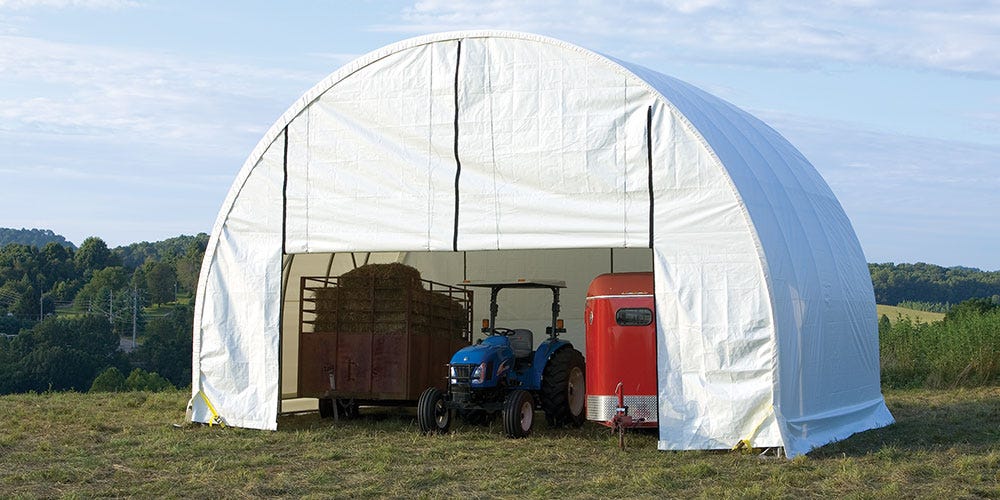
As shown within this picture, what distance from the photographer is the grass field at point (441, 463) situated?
9461mm

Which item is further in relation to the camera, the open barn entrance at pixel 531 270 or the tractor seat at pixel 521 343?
the open barn entrance at pixel 531 270

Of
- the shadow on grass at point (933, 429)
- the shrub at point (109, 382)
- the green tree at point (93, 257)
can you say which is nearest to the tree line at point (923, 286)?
the shadow on grass at point (933, 429)

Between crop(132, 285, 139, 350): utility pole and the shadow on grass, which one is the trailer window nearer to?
the shadow on grass

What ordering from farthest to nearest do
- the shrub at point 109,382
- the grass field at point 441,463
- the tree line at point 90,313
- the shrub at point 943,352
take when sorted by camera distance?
1. the tree line at point 90,313
2. the shrub at point 109,382
3. the shrub at point 943,352
4. the grass field at point 441,463

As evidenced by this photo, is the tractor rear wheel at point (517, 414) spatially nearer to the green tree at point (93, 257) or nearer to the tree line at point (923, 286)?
the tree line at point (923, 286)

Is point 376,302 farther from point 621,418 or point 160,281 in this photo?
point 160,281

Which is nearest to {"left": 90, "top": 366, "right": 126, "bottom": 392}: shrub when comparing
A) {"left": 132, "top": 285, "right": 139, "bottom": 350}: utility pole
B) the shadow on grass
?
{"left": 132, "top": 285, "right": 139, "bottom": 350}: utility pole

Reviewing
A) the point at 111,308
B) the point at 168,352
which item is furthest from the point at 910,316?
the point at 111,308

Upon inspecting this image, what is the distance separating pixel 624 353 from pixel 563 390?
1.59 meters

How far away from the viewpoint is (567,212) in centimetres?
1249

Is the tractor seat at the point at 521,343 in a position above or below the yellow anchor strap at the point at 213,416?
above

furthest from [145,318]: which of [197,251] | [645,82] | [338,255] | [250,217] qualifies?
[645,82]

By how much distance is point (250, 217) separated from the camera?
13.7m

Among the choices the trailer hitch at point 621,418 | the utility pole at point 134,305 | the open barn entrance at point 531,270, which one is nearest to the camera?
the trailer hitch at point 621,418
